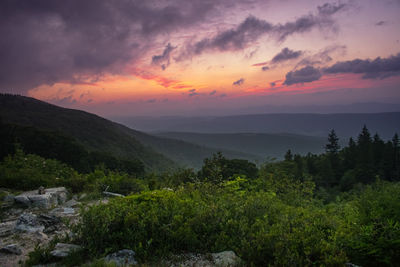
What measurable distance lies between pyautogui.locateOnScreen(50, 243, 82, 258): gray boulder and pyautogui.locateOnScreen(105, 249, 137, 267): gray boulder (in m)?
0.65

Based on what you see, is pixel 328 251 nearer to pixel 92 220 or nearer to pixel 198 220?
pixel 198 220

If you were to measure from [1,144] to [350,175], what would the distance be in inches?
2279

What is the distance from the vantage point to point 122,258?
4027 millimetres

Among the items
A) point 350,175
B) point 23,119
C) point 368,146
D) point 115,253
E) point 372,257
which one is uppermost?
point 23,119

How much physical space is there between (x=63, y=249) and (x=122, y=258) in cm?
111

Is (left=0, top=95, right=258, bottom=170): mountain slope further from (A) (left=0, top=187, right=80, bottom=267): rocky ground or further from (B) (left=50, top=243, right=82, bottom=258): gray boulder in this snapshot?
(B) (left=50, top=243, right=82, bottom=258): gray boulder

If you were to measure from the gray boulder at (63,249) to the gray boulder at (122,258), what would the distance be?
648 millimetres

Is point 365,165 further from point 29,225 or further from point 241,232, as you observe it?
point 29,225

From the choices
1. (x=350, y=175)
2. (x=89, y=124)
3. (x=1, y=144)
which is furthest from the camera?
(x=89, y=124)

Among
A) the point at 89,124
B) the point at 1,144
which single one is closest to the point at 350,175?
the point at 1,144

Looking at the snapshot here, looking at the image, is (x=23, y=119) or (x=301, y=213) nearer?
(x=301, y=213)

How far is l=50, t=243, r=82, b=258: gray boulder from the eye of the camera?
4012mm

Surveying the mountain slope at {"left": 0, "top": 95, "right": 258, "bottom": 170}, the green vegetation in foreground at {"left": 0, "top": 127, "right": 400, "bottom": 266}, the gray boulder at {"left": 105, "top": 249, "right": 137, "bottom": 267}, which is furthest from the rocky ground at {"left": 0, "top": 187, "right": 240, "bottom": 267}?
the mountain slope at {"left": 0, "top": 95, "right": 258, "bottom": 170}

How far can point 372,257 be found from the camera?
420 centimetres
